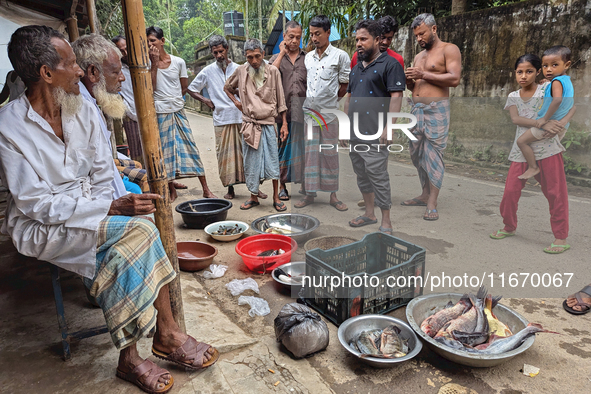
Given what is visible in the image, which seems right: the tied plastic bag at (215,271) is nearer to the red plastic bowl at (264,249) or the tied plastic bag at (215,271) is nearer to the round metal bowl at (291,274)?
the red plastic bowl at (264,249)

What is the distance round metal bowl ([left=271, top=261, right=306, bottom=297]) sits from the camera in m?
2.85

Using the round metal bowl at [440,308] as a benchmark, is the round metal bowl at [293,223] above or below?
above

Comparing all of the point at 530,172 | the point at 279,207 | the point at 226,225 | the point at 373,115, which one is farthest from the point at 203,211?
the point at 530,172

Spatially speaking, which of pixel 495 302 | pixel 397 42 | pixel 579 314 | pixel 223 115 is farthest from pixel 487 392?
pixel 397 42

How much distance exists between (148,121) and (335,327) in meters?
1.70

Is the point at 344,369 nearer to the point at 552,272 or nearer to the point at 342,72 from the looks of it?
the point at 552,272

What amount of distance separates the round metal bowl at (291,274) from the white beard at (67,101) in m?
1.76

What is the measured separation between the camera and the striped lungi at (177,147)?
464 cm

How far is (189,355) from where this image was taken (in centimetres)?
193

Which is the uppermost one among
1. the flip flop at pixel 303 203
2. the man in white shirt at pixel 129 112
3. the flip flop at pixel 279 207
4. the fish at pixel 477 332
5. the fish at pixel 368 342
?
the man in white shirt at pixel 129 112

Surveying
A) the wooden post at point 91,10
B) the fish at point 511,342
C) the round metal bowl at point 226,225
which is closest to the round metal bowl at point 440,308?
the fish at point 511,342

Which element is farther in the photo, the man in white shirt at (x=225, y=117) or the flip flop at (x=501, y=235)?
the man in white shirt at (x=225, y=117)

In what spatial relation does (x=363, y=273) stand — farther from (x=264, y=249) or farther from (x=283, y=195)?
(x=283, y=195)

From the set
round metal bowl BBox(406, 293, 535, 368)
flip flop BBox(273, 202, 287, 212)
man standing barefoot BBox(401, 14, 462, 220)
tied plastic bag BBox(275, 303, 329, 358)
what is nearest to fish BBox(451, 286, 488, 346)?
round metal bowl BBox(406, 293, 535, 368)
